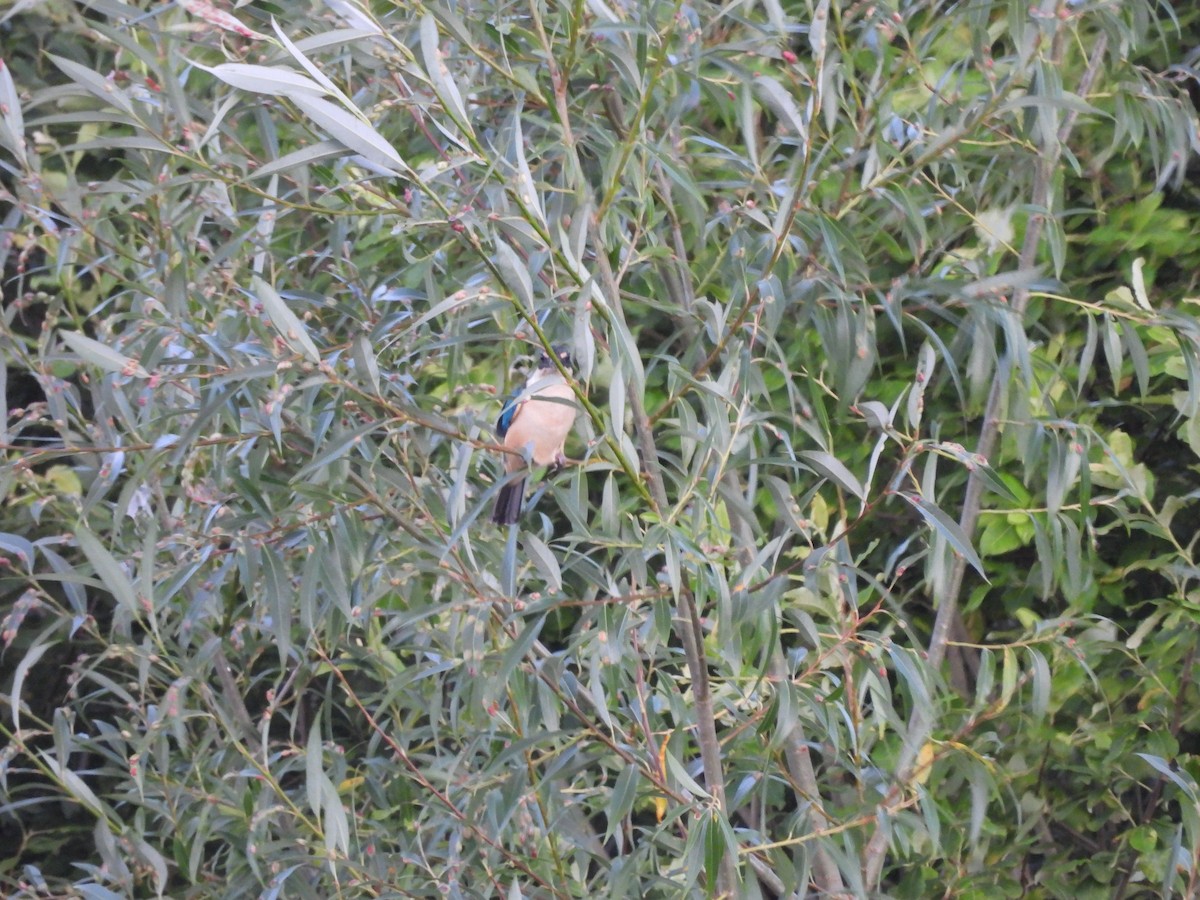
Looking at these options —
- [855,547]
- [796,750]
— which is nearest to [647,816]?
[855,547]

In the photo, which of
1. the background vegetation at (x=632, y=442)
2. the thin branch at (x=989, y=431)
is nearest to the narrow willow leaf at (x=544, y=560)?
the background vegetation at (x=632, y=442)

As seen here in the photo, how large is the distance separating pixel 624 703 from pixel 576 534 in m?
0.68

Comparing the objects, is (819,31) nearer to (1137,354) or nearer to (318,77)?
(318,77)

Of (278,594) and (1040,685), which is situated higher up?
(278,594)

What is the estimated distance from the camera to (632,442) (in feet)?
5.65

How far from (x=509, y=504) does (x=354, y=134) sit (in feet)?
2.65

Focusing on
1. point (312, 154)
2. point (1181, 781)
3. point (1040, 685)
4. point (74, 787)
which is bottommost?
point (74, 787)

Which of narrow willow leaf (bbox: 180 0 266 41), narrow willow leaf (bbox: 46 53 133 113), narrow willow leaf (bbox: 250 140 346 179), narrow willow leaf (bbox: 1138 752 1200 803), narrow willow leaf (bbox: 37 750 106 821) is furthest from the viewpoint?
narrow willow leaf (bbox: 37 750 106 821)

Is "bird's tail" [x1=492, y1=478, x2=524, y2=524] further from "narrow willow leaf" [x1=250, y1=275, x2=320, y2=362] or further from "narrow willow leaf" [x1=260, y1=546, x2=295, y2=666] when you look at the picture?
"narrow willow leaf" [x1=250, y1=275, x2=320, y2=362]

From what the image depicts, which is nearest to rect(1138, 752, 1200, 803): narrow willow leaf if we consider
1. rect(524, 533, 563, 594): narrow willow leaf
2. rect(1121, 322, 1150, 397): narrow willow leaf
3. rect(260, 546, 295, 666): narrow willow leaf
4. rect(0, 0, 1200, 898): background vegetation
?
rect(0, 0, 1200, 898): background vegetation

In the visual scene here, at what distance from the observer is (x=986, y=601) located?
2531mm

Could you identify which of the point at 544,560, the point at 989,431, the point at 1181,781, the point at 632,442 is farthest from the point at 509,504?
the point at 1181,781

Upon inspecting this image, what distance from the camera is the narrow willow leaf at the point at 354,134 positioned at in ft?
3.64

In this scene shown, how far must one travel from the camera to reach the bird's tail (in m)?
1.82
